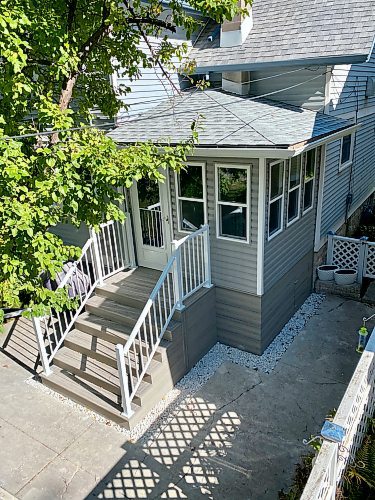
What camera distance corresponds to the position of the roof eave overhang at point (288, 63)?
22.6 feet

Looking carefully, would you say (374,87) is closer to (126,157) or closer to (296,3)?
(296,3)

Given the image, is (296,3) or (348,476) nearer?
(348,476)

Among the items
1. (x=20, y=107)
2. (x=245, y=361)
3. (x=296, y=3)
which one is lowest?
(x=245, y=361)

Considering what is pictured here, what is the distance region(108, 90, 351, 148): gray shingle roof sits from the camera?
5.91 meters

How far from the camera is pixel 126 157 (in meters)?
5.06

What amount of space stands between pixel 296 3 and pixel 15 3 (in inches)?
262

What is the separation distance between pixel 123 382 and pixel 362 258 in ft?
19.9

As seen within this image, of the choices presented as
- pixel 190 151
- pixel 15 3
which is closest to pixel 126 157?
pixel 190 151

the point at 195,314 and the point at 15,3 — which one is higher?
the point at 15,3

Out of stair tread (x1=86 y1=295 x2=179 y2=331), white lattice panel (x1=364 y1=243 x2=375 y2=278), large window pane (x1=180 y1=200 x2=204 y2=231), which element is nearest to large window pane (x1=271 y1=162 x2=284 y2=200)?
large window pane (x1=180 y1=200 x2=204 y2=231)

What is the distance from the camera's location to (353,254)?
899cm

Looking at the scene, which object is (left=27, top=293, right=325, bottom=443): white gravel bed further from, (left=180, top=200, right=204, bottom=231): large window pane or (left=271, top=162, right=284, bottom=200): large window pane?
(left=271, top=162, right=284, bottom=200): large window pane

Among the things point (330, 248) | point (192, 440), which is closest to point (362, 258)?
point (330, 248)

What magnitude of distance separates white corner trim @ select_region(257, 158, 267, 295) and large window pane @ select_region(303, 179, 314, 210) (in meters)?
2.10
